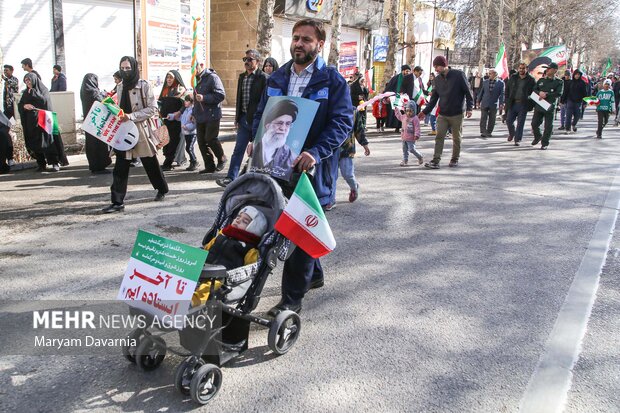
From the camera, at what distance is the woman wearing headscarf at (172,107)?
9359mm

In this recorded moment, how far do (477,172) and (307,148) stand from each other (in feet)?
23.4

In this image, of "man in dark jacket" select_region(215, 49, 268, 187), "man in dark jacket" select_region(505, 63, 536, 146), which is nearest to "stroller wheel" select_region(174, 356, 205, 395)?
"man in dark jacket" select_region(215, 49, 268, 187)

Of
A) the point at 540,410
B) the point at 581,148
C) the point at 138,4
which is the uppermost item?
the point at 138,4

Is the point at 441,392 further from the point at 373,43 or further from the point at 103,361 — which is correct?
the point at 373,43

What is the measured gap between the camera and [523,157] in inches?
486

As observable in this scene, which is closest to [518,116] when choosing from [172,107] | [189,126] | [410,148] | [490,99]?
[490,99]

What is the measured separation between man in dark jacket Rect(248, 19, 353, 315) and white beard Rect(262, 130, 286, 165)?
0.19 m

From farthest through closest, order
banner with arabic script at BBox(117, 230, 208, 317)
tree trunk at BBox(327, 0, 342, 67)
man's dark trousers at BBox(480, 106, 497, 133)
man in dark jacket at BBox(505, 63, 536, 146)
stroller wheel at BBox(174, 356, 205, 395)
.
A: tree trunk at BBox(327, 0, 342, 67), man's dark trousers at BBox(480, 106, 497, 133), man in dark jacket at BBox(505, 63, 536, 146), stroller wheel at BBox(174, 356, 205, 395), banner with arabic script at BBox(117, 230, 208, 317)

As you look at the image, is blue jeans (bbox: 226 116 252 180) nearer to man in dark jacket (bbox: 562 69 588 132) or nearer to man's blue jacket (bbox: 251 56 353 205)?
man's blue jacket (bbox: 251 56 353 205)

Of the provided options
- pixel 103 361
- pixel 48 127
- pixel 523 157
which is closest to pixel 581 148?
pixel 523 157

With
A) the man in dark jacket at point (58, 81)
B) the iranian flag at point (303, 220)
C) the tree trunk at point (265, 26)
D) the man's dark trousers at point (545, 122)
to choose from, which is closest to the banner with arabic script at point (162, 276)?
the iranian flag at point (303, 220)

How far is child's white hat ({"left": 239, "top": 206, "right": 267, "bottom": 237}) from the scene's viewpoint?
3.41 metres

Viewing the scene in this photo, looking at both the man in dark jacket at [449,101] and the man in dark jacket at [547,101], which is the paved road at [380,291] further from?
the man in dark jacket at [547,101]

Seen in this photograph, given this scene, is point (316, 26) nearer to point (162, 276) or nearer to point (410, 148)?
point (162, 276)
